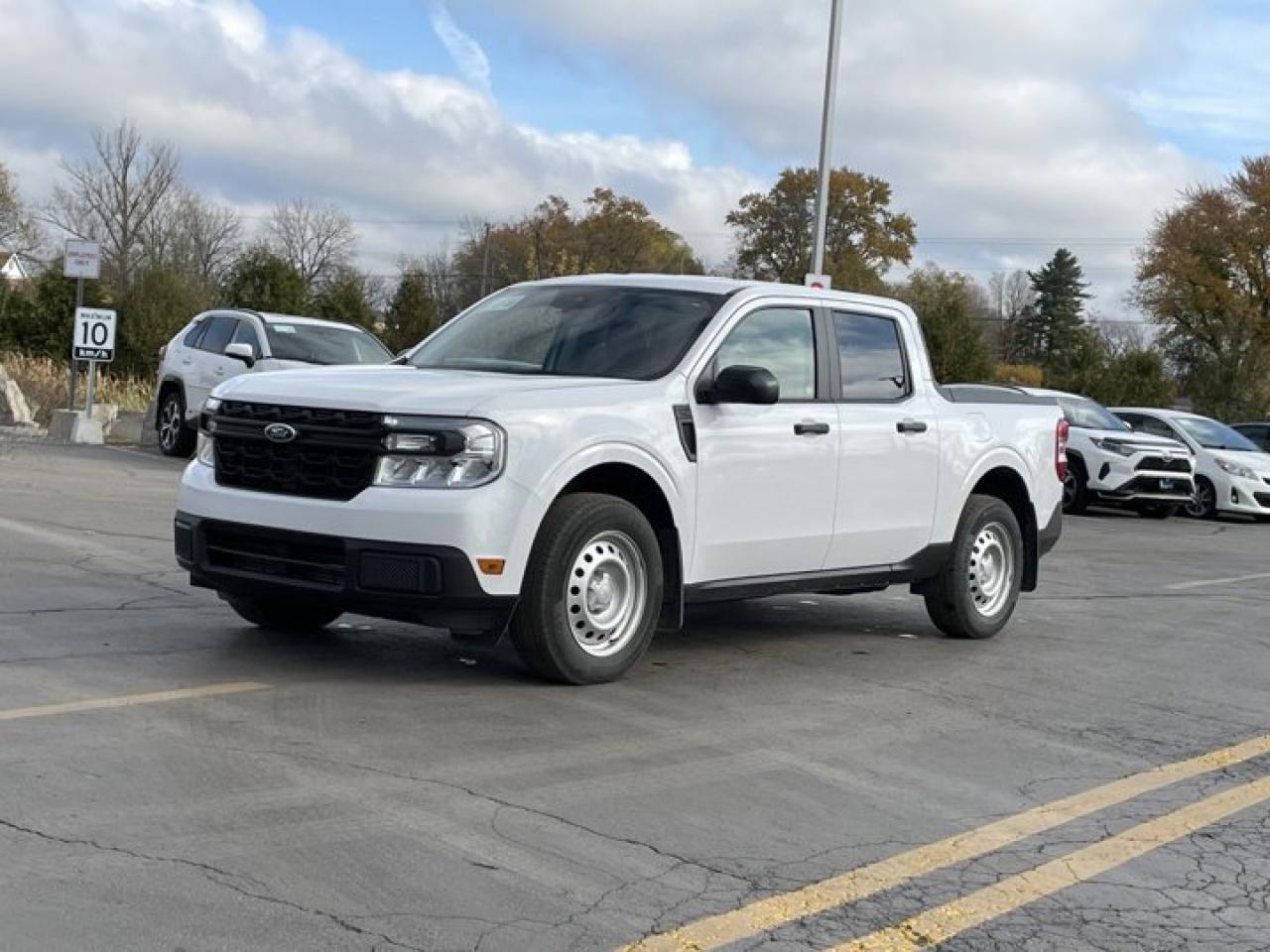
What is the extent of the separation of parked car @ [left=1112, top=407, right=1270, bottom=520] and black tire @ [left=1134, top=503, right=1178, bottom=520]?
34 centimetres

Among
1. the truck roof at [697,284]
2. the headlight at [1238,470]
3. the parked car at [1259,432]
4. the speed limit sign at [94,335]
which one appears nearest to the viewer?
the truck roof at [697,284]

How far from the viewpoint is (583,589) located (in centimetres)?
665

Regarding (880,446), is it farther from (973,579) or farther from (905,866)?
(905,866)

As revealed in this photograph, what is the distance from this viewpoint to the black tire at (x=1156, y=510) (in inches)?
912

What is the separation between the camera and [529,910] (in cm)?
405

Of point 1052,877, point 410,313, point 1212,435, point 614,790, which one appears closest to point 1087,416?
point 1212,435

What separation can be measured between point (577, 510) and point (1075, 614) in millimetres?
5238

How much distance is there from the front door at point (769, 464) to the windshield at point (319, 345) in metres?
10.2

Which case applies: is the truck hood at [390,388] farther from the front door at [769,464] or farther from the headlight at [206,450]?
the front door at [769,464]

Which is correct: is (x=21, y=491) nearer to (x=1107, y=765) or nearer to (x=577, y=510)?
(x=577, y=510)

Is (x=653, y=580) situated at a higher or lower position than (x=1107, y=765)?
higher

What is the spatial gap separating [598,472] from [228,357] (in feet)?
35.8

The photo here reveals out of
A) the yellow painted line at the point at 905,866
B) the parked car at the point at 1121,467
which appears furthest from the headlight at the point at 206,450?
the parked car at the point at 1121,467

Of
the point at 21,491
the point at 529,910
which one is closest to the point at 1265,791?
the point at 529,910
